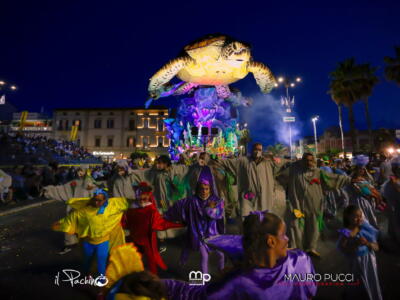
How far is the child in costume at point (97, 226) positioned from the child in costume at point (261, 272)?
2.30 metres

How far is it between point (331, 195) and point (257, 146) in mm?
4286

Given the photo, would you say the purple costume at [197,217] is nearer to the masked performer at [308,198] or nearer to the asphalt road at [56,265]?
the asphalt road at [56,265]

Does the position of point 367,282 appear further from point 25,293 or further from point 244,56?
point 244,56

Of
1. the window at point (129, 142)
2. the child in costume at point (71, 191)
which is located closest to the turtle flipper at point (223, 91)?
the child in costume at point (71, 191)

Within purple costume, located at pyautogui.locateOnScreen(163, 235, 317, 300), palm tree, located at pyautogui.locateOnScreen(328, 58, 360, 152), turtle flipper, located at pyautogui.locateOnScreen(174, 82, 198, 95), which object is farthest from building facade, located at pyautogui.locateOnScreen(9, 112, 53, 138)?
purple costume, located at pyautogui.locateOnScreen(163, 235, 317, 300)

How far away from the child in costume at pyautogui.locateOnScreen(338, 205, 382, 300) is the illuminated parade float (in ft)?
46.8

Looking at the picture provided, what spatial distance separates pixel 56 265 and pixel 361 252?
16.3ft

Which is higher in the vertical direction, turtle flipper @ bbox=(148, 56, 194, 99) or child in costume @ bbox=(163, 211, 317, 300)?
turtle flipper @ bbox=(148, 56, 194, 99)

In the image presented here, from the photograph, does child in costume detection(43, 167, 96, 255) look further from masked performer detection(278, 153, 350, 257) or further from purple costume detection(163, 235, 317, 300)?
masked performer detection(278, 153, 350, 257)

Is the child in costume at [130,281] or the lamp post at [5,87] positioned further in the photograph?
the lamp post at [5,87]

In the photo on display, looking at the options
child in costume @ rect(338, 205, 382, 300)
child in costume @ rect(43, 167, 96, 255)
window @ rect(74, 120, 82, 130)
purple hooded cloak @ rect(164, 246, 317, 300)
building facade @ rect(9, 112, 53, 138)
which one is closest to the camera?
purple hooded cloak @ rect(164, 246, 317, 300)

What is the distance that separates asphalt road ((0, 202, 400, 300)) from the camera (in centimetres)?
334

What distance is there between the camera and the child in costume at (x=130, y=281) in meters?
1.23

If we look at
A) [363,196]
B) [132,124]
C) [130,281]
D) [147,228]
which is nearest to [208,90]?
[363,196]
